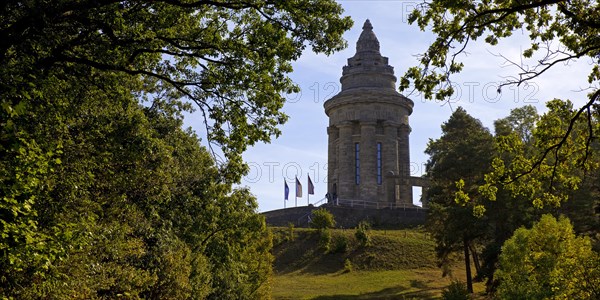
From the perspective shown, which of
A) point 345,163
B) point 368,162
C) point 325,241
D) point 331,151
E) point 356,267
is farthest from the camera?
point 331,151

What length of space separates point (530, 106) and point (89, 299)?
61434 millimetres

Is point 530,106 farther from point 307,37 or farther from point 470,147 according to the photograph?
point 307,37

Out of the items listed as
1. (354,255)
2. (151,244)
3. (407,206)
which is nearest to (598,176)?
(354,255)

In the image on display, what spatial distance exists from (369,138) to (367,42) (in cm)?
1082

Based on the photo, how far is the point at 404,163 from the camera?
6794cm

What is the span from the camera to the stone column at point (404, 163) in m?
65.6

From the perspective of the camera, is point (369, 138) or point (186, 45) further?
point (369, 138)

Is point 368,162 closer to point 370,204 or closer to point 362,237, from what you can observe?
point 370,204

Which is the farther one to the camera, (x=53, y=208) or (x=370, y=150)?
(x=370, y=150)

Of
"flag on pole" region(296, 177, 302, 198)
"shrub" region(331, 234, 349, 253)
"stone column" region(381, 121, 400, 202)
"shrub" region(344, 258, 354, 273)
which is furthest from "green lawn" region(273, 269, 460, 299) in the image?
"stone column" region(381, 121, 400, 202)

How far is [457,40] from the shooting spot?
12117mm

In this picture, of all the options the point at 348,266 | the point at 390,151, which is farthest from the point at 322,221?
the point at 390,151

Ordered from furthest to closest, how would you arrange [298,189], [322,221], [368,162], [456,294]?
[368,162]
[298,189]
[322,221]
[456,294]

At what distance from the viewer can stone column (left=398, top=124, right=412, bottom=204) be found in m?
65.6
